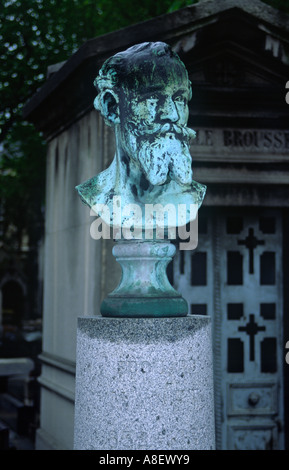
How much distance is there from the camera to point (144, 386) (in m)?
3.91

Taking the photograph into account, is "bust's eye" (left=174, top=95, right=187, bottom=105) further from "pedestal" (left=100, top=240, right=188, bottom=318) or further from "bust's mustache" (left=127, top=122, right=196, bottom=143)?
"pedestal" (left=100, top=240, right=188, bottom=318)

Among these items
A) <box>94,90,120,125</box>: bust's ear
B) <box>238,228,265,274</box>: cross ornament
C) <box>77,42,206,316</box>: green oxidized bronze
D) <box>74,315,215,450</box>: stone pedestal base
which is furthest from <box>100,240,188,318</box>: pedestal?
<box>238,228,265,274</box>: cross ornament

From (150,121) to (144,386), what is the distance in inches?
61.6

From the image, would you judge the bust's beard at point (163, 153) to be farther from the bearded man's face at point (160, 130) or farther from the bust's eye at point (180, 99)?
the bust's eye at point (180, 99)

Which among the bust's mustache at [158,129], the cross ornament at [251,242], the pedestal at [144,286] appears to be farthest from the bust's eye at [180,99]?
the cross ornament at [251,242]

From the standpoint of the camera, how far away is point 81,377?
4.13m

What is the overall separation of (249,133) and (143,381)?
389 centimetres

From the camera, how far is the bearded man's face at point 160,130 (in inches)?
161

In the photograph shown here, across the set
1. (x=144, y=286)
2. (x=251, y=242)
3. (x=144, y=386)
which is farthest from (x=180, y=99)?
(x=251, y=242)

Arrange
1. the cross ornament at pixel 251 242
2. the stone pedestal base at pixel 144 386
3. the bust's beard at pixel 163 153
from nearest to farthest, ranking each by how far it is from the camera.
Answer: the stone pedestal base at pixel 144 386
the bust's beard at pixel 163 153
the cross ornament at pixel 251 242

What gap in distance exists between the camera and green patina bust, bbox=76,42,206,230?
4.10m

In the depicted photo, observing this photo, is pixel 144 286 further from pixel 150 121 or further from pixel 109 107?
pixel 109 107

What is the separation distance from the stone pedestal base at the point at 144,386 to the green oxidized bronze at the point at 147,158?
0.63ft

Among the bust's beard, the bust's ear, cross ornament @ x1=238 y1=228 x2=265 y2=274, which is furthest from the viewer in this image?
cross ornament @ x1=238 y1=228 x2=265 y2=274
